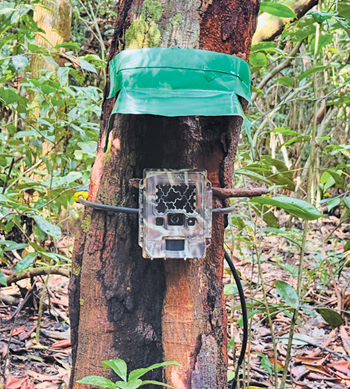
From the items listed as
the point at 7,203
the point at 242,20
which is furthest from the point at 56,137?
the point at 242,20

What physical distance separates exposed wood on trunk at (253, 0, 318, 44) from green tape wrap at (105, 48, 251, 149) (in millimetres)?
1213

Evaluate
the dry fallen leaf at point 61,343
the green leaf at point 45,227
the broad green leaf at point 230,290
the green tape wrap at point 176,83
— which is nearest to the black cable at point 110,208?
the green tape wrap at point 176,83

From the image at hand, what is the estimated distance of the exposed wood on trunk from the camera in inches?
75.6

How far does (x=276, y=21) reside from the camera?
1946 mm

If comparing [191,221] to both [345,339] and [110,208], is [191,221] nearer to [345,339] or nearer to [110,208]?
[110,208]

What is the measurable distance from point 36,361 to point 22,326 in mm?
298

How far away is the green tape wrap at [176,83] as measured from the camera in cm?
80

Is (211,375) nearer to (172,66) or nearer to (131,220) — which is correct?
(131,220)

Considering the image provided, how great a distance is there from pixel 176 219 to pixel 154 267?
0.19 m

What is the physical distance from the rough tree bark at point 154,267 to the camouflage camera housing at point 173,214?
0.08 meters

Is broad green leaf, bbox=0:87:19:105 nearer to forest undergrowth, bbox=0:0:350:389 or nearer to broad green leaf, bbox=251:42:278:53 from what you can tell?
forest undergrowth, bbox=0:0:350:389

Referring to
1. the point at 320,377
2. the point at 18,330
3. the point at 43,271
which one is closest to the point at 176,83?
the point at 43,271

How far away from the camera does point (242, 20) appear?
1.00 m

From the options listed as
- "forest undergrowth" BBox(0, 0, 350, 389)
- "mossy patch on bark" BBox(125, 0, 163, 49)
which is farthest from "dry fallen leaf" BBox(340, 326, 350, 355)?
"mossy patch on bark" BBox(125, 0, 163, 49)
